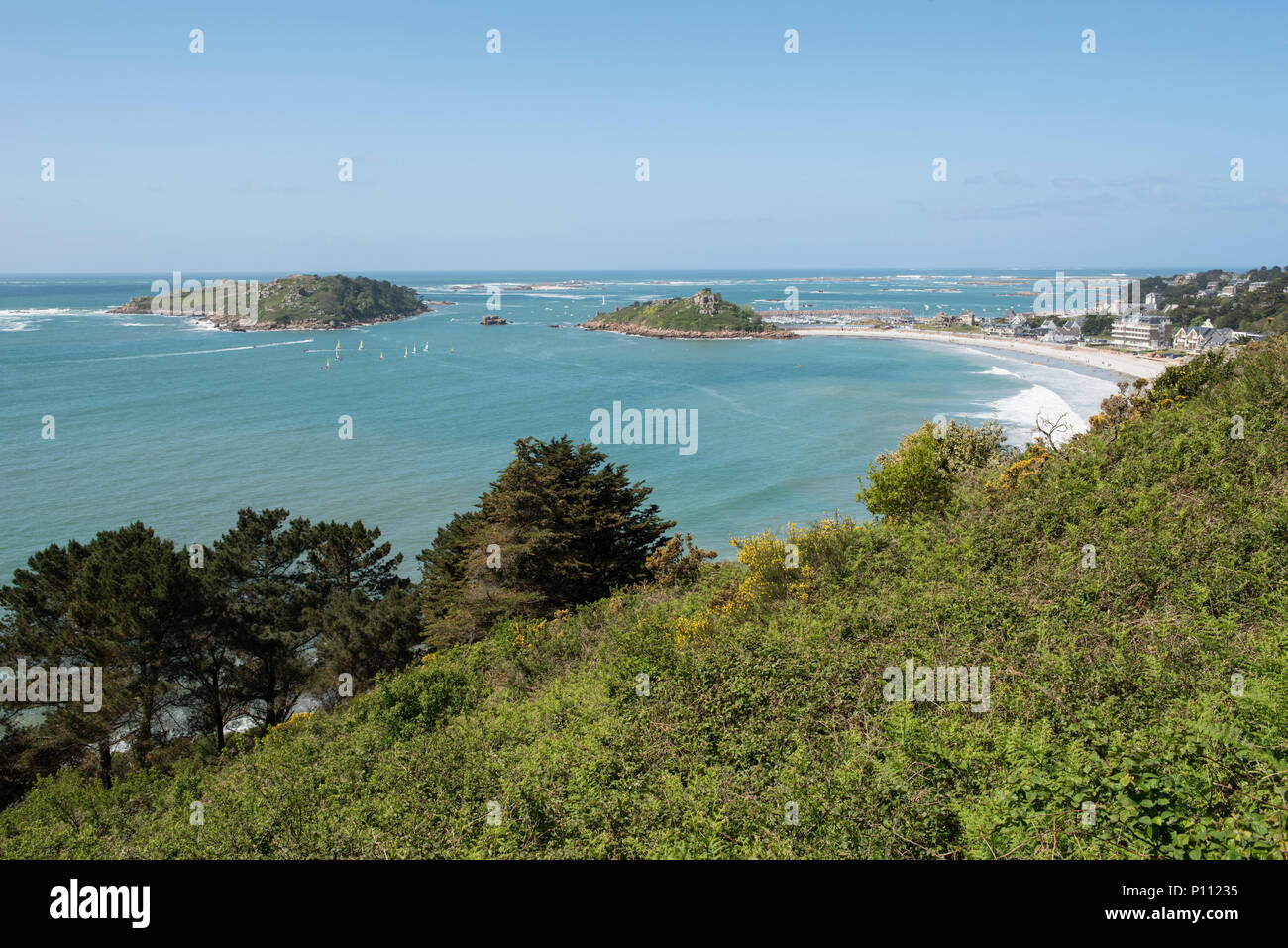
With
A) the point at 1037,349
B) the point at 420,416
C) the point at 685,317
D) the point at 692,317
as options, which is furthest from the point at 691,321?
the point at 420,416

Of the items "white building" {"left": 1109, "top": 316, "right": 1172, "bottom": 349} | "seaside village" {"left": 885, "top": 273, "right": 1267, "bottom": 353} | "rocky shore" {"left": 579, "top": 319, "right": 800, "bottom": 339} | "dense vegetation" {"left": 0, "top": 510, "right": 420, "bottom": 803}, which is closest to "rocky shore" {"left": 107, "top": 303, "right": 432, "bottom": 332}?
"rocky shore" {"left": 579, "top": 319, "right": 800, "bottom": 339}

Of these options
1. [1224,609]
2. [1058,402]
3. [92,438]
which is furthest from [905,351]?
[1224,609]

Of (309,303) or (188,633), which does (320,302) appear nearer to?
Result: (309,303)

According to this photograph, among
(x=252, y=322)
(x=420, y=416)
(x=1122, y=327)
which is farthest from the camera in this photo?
(x=252, y=322)

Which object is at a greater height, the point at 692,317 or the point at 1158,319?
the point at 692,317

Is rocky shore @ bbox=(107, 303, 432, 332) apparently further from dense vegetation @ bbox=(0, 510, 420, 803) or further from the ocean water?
dense vegetation @ bbox=(0, 510, 420, 803)

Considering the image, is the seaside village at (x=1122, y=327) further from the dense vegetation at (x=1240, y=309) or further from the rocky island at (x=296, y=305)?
the rocky island at (x=296, y=305)

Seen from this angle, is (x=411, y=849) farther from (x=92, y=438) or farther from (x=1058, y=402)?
(x=1058, y=402)
